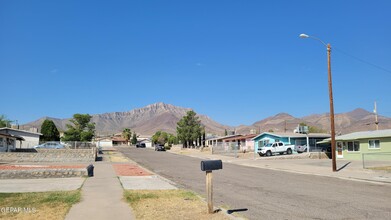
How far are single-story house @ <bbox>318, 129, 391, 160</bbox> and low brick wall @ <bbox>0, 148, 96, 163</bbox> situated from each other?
2785cm

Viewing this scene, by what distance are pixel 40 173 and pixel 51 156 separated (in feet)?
70.5

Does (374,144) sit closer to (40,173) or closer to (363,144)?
(363,144)

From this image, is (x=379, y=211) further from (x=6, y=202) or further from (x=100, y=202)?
(x=6, y=202)

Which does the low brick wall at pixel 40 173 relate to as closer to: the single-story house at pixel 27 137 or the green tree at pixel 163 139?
the single-story house at pixel 27 137

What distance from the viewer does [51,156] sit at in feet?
124

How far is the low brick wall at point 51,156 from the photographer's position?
1391 inches

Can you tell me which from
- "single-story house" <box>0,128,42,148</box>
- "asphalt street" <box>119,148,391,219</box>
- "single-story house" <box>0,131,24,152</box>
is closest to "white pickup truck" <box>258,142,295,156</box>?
"asphalt street" <box>119,148,391,219</box>

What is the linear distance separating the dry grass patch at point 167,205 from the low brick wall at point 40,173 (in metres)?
6.66

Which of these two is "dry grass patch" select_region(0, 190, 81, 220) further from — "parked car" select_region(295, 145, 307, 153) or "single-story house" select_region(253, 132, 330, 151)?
"single-story house" select_region(253, 132, 330, 151)

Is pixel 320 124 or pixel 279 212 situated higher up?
pixel 320 124

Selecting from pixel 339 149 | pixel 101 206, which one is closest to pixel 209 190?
pixel 101 206

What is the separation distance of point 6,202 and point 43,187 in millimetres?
3587

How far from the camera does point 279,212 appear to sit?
9.74 metres

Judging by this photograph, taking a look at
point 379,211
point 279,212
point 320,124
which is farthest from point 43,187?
point 320,124
